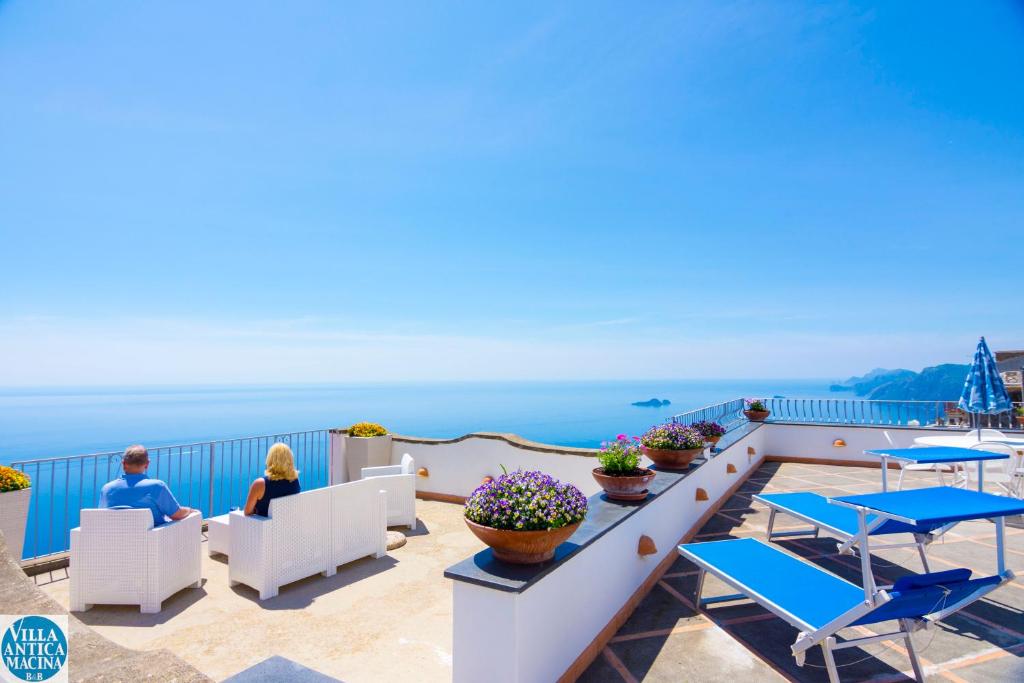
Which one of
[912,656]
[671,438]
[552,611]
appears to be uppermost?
[671,438]

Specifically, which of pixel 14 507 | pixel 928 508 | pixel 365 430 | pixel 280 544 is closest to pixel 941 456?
pixel 928 508

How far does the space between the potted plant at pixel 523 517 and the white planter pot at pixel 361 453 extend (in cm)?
586

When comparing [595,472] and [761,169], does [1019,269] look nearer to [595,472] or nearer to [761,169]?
[761,169]

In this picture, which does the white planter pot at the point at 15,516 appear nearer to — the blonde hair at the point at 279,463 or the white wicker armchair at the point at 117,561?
the white wicker armchair at the point at 117,561

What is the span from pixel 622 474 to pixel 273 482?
323 cm

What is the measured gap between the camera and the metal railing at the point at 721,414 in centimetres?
788

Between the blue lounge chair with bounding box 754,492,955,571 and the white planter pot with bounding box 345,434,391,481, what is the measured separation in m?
5.87

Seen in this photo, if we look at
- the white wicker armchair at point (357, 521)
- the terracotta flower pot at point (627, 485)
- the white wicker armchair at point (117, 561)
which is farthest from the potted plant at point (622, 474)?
the white wicker armchair at point (117, 561)

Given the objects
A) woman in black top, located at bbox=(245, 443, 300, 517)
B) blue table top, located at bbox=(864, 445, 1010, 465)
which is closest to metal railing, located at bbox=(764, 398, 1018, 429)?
blue table top, located at bbox=(864, 445, 1010, 465)

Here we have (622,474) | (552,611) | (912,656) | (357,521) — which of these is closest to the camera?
(552,611)

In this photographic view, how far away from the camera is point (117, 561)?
3.81 meters

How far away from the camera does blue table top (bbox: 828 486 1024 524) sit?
7.19 ft

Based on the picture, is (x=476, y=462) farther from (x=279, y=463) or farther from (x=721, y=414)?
(x=721, y=414)

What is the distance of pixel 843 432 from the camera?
31.1ft
